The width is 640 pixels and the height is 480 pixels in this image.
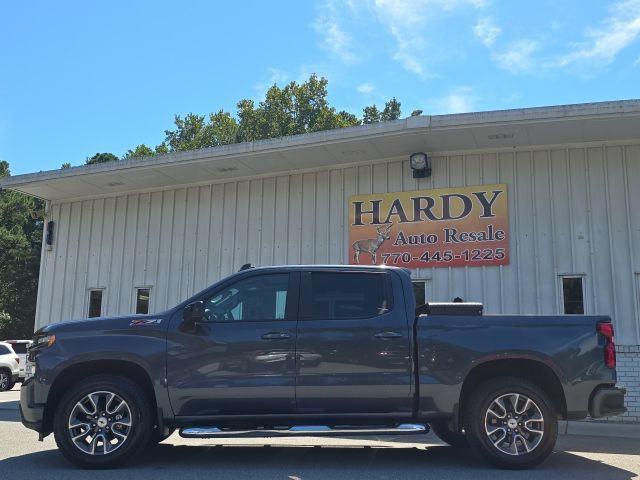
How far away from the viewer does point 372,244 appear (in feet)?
39.5

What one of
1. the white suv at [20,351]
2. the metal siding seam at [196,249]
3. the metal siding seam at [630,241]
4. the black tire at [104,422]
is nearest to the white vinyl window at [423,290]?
the metal siding seam at [630,241]

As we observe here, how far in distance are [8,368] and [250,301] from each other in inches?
609

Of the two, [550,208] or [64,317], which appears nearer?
[550,208]

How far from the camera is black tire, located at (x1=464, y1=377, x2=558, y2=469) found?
5.76 metres

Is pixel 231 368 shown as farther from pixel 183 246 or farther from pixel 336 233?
pixel 183 246

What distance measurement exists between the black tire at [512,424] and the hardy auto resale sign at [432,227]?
5470mm

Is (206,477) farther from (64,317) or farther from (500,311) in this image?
(64,317)

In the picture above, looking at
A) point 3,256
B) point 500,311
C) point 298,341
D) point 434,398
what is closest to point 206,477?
point 298,341

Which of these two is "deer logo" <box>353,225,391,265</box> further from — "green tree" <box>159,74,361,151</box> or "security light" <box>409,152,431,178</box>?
"green tree" <box>159,74,361,151</box>

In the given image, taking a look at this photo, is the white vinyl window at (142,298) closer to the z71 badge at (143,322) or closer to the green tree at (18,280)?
the z71 badge at (143,322)

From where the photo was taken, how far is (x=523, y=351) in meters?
5.83

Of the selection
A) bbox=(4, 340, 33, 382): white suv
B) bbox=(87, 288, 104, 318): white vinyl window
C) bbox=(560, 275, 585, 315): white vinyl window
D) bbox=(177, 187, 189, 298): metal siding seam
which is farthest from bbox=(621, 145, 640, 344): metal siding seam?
bbox=(4, 340, 33, 382): white suv

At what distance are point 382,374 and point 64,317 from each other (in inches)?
423

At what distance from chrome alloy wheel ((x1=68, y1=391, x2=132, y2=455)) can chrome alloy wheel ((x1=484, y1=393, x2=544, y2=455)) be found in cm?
343
